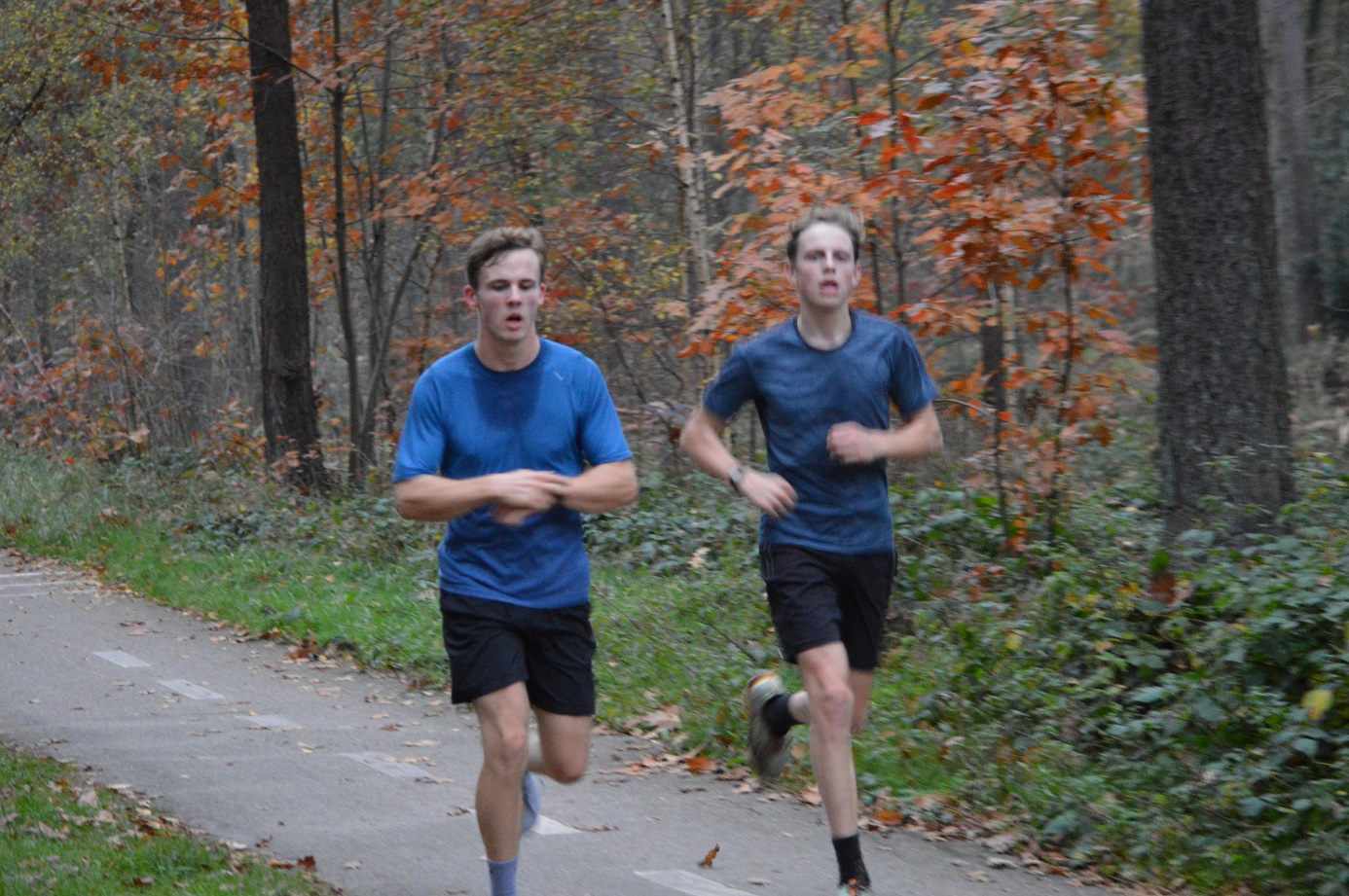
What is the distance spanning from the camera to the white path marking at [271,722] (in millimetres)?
8289

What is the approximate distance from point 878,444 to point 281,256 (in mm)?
13680

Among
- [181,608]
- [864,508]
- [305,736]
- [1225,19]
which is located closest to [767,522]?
[864,508]

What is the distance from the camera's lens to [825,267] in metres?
4.86

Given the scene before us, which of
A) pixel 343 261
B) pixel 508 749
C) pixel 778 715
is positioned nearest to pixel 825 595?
pixel 778 715

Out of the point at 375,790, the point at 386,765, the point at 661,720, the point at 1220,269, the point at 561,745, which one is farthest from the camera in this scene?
the point at 661,720

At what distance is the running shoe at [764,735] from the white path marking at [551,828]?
3.23ft

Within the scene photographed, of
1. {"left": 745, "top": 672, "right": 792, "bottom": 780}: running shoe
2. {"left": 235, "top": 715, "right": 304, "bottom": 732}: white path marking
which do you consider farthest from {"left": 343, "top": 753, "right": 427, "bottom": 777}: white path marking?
{"left": 745, "top": 672, "right": 792, "bottom": 780}: running shoe

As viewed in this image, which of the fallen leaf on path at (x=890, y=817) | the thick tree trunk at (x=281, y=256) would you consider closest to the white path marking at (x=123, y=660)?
the fallen leaf on path at (x=890, y=817)

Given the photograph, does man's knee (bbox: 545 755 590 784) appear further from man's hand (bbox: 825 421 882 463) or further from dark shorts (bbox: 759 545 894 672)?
man's hand (bbox: 825 421 882 463)

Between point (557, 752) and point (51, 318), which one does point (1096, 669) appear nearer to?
point (557, 752)

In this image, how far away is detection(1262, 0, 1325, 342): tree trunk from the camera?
792 inches

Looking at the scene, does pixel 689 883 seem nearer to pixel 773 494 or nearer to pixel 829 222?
pixel 773 494

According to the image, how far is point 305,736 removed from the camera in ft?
26.5

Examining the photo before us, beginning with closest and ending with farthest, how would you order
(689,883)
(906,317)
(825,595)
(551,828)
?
(825,595)
(689,883)
(551,828)
(906,317)
